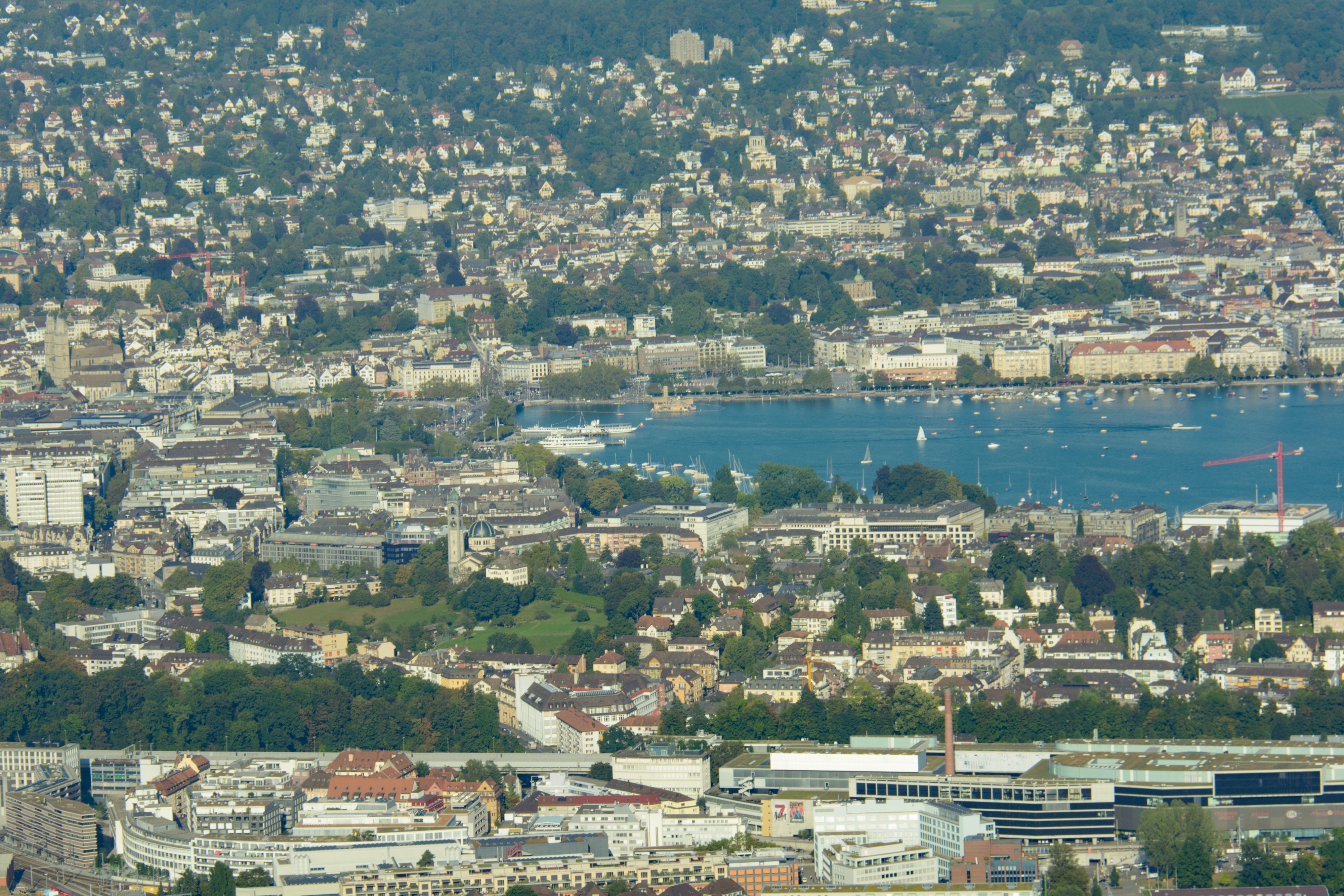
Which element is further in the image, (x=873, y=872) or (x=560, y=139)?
(x=560, y=139)

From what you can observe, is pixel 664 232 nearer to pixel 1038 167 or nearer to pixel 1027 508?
pixel 1038 167

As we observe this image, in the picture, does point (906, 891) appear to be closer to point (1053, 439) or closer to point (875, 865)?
point (875, 865)

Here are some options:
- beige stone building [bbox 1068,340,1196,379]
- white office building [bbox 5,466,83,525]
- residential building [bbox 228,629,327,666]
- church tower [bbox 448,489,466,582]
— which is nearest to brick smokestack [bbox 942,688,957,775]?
residential building [bbox 228,629,327,666]

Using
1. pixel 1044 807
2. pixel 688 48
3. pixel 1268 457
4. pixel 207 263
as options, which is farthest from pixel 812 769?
pixel 688 48

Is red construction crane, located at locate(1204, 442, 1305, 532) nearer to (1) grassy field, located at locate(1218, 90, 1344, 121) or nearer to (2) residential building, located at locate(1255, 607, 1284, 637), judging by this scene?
(2) residential building, located at locate(1255, 607, 1284, 637)

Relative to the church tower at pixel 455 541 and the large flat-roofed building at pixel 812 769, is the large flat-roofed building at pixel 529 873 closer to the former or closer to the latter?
the large flat-roofed building at pixel 812 769

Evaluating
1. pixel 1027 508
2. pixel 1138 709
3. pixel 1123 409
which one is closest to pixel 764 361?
pixel 1123 409

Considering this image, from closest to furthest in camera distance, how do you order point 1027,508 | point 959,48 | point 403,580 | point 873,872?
point 873,872
point 403,580
point 1027,508
point 959,48
